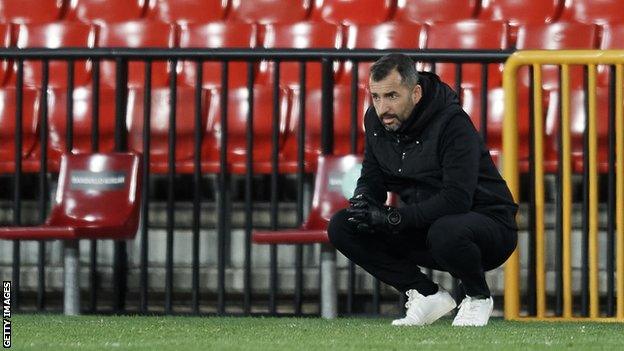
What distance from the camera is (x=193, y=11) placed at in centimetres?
823

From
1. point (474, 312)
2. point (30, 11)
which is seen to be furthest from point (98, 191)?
point (30, 11)

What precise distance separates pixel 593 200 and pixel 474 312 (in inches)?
35.5

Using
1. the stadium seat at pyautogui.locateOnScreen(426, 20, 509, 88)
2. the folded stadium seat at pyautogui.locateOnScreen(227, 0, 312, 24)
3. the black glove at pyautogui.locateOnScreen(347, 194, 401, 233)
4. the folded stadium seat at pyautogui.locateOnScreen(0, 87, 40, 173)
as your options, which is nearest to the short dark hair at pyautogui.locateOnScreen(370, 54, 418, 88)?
the black glove at pyautogui.locateOnScreen(347, 194, 401, 233)

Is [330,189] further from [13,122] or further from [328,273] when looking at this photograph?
[13,122]

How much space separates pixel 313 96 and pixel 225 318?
168 centimetres

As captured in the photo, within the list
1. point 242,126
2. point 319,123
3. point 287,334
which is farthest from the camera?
point 242,126

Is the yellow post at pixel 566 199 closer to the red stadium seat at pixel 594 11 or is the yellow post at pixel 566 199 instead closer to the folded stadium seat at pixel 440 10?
the red stadium seat at pixel 594 11

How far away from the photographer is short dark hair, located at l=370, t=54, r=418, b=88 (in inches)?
205

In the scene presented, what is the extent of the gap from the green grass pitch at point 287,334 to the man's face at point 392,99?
767mm

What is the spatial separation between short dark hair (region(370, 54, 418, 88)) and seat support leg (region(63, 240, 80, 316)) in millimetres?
1618

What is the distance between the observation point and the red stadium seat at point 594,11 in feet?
25.3

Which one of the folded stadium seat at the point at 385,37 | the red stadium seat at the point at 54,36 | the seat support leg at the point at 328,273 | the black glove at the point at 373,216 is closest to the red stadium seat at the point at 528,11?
the folded stadium seat at the point at 385,37

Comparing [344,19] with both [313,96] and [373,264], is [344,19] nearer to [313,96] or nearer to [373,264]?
[313,96]

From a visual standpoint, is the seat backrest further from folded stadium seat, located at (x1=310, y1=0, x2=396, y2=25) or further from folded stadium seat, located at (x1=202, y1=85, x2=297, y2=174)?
folded stadium seat, located at (x1=310, y1=0, x2=396, y2=25)
